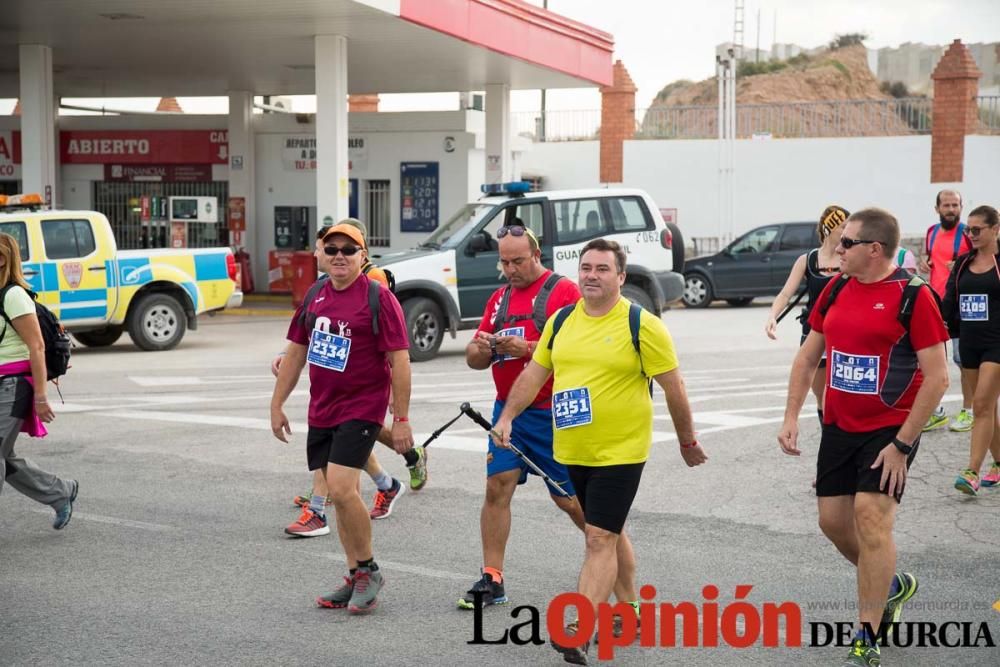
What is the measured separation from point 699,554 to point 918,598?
51.0 inches

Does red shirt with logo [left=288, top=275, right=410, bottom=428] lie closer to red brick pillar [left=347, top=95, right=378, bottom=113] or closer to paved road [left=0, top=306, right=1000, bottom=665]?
paved road [left=0, top=306, right=1000, bottom=665]

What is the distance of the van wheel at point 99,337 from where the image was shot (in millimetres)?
17562

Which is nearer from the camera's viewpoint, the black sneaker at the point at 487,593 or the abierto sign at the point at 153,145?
the black sneaker at the point at 487,593

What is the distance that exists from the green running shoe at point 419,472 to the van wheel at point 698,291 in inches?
659

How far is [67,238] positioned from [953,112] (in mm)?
24906

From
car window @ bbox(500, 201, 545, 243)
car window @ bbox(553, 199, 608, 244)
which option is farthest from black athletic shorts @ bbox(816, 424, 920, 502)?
car window @ bbox(553, 199, 608, 244)

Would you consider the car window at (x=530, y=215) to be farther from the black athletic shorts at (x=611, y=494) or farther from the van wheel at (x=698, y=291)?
the black athletic shorts at (x=611, y=494)

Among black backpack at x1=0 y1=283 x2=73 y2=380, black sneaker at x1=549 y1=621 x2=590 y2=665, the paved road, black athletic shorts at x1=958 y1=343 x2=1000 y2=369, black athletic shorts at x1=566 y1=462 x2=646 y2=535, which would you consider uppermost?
black backpack at x1=0 y1=283 x2=73 y2=380

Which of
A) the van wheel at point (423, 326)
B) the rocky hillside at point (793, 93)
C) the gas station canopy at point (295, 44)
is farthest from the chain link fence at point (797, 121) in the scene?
the van wheel at point (423, 326)

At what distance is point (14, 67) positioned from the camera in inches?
1047

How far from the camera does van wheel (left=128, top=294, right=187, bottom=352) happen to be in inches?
667

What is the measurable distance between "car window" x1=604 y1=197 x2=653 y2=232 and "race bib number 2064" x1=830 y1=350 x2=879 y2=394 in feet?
38.7

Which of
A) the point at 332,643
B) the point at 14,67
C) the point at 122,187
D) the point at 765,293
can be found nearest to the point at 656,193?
the point at 765,293

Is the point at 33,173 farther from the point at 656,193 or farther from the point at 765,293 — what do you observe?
the point at 656,193
